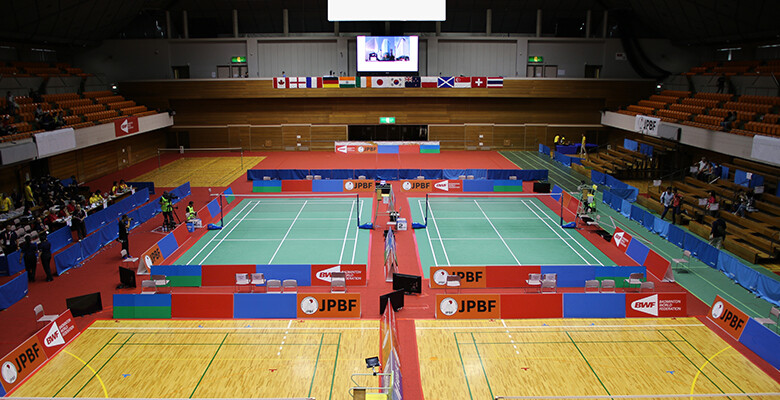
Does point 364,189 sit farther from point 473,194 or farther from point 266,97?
point 266,97

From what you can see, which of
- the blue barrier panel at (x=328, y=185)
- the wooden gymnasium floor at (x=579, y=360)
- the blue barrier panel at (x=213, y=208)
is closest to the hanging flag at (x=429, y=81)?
the blue barrier panel at (x=328, y=185)

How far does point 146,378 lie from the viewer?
12945mm

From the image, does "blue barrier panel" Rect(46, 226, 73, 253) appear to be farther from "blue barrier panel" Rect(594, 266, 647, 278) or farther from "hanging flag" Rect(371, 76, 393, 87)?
"hanging flag" Rect(371, 76, 393, 87)

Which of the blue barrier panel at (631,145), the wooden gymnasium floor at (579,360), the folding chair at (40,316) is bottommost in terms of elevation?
the wooden gymnasium floor at (579,360)

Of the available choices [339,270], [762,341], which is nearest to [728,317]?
[762,341]

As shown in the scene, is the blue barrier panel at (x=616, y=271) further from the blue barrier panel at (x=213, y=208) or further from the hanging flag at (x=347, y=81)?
the hanging flag at (x=347, y=81)

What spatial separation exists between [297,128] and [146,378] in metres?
38.0

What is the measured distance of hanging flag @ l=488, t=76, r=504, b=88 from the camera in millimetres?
46531

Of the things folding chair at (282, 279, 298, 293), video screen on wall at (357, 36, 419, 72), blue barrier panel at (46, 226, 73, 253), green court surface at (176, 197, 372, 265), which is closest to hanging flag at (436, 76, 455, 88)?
video screen on wall at (357, 36, 419, 72)

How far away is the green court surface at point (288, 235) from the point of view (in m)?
21.4

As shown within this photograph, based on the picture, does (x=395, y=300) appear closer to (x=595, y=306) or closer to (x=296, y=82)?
(x=595, y=306)

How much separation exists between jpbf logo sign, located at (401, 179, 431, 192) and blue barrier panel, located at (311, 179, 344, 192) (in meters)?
3.88

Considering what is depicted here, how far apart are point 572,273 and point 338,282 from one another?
7.76m

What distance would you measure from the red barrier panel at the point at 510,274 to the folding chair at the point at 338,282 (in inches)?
191
